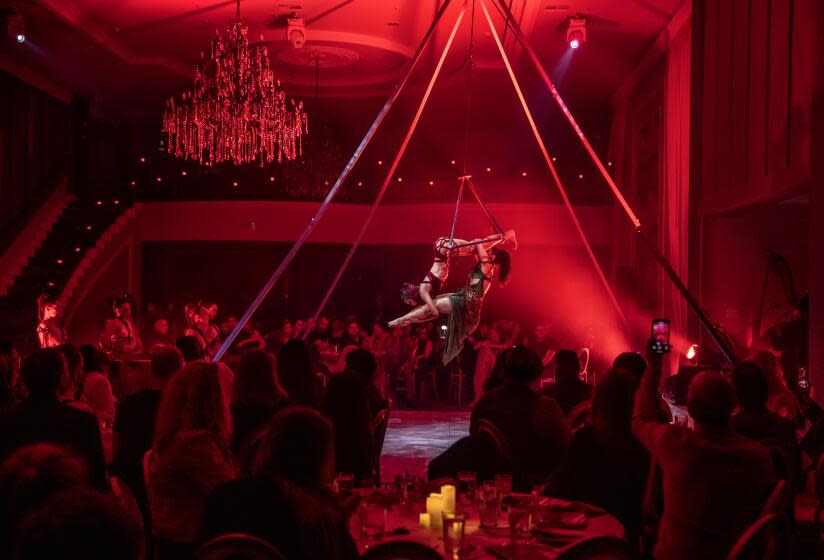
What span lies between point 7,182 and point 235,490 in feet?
39.2

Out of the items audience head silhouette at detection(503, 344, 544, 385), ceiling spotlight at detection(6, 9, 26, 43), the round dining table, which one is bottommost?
the round dining table

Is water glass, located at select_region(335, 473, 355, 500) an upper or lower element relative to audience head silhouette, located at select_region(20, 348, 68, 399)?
lower

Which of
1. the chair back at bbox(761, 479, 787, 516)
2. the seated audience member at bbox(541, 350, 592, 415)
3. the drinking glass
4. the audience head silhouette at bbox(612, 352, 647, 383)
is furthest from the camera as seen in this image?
the seated audience member at bbox(541, 350, 592, 415)

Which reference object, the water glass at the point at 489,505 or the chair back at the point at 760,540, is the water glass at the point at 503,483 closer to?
the water glass at the point at 489,505

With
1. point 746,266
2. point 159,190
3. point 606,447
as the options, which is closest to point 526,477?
point 606,447

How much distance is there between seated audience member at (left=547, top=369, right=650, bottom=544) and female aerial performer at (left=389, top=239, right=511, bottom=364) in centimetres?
→ 394

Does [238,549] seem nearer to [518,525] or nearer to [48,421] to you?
[518,525]

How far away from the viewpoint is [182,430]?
9.52 ft

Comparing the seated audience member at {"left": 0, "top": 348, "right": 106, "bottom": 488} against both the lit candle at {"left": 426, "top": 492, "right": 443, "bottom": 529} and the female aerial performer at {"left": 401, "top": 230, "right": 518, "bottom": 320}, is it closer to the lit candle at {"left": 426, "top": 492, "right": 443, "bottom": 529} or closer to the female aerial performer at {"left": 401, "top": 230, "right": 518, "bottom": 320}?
the lit candle at {"left": 426, "top": 492, "right": 443, "bottom": 529}

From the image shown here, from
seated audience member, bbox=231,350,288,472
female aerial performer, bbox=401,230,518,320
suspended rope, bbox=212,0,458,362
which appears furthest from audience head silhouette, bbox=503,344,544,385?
female aerial performer, bbox=401,230,518,320

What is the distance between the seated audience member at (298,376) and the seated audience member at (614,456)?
1777 millimetres

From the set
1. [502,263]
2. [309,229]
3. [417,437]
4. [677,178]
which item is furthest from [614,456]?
[677,178]

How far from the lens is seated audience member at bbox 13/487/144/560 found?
1.08 meters

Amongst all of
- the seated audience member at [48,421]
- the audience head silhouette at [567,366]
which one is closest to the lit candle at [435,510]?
the seated audience member at [48,421]
